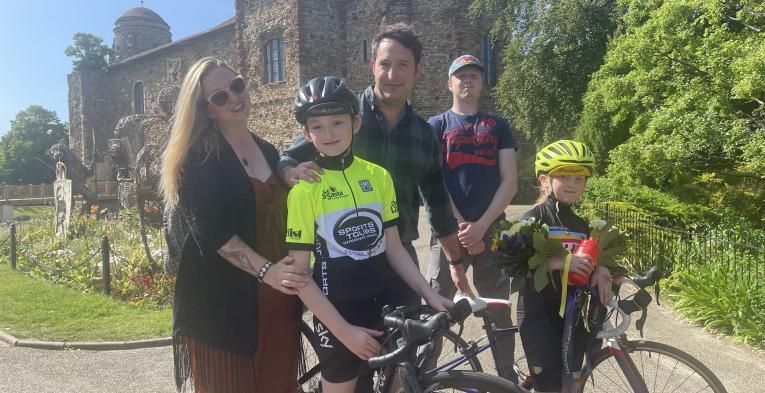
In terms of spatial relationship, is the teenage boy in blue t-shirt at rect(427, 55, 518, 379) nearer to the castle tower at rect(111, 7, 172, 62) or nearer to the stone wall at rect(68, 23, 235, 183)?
the stone wall at rect(68, 23, 235, 183)

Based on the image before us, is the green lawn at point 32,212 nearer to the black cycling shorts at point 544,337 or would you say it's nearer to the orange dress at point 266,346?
the orange dress at point 266,346

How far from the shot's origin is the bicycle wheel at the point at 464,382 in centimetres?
200

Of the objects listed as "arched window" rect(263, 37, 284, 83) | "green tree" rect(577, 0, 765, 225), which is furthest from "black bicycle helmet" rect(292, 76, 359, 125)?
"arched window" rect(263, 37, 284, 83)

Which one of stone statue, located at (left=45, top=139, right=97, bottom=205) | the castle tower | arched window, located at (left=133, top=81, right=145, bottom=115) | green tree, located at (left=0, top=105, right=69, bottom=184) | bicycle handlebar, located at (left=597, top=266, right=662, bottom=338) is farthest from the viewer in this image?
green tree, located at (left=0, top=105, right=69, bottom=184)

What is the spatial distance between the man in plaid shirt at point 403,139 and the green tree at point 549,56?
17551mm

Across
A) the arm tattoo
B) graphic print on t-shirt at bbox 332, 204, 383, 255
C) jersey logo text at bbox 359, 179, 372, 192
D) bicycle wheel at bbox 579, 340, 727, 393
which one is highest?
jersey logo text at bbox 359, 179, 372, 192

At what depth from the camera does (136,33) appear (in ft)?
145

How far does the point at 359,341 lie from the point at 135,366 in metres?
3.83

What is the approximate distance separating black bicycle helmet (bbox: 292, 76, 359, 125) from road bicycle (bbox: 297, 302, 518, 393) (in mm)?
829

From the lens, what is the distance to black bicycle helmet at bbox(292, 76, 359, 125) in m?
2.11

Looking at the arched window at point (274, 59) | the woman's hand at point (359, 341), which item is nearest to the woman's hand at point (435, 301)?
the woman's hand at point (359, 341)

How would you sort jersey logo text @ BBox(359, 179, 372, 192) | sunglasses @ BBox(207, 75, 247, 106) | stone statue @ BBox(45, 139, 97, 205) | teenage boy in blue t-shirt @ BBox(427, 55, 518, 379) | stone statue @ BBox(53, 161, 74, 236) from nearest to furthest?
jersey logo text @ BBox(359, 179, 372, 192)
sunglasses @ BBox(207, 75, 247, 106)
teenage boy in blue t-shirt @ BBox(427, 55, 518, 379)
stone statue @ BBox(53, 161, 74, 236)
stone statue @ BBox(45, 139, 97, 205)

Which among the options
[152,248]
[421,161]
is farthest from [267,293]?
[152,248]

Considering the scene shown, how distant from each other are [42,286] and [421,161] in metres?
8.32
